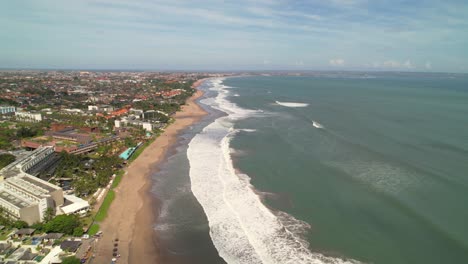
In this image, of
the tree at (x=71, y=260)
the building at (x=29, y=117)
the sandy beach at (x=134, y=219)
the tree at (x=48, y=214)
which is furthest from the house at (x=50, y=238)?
the building at (x=29, y=117)

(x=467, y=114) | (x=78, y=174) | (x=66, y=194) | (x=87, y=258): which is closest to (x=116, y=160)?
(x=78, y=174)

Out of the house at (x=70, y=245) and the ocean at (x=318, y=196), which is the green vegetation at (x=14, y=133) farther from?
the house at (x=70, y=245)

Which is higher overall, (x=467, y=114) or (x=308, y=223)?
(x=467, y=114)

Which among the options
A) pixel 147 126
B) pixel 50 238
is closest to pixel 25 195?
pixel 50 238

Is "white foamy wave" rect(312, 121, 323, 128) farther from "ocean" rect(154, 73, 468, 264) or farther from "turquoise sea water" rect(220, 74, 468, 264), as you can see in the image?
"ocean" rect(154, 73, 468, 264)

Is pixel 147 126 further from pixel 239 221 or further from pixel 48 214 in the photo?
pixel 239 221

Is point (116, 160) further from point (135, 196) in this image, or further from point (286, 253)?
point (286, 253)
